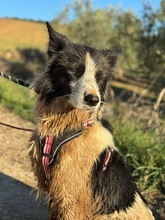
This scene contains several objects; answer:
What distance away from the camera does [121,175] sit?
432 cm

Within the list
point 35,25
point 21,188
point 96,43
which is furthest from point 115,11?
point 21,188

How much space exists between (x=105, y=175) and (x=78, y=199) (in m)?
0.38

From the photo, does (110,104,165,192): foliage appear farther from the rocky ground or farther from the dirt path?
the dirt path

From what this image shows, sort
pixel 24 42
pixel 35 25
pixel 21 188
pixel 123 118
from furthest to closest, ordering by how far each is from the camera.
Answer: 1. pixel 35 25
2. pixel 24 42
3. pixel 123 118
4. pixel 21 188

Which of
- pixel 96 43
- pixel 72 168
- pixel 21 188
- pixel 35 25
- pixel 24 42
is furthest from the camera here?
pixel 35 25

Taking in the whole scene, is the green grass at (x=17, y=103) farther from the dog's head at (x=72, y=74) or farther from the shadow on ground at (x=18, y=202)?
the dog's head at (x=72, y=74)

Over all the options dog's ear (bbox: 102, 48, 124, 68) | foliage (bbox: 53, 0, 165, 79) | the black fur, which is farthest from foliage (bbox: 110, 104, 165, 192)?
foliage (bbox: 53, 0, 165, 79)

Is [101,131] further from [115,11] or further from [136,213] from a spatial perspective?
[115,11]

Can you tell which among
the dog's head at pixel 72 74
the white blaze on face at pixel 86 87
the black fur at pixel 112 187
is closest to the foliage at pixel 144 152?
the black fur at pixel 112 187

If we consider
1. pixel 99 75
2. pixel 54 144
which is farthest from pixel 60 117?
pixel 99 75

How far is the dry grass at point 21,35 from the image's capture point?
53.4 metres

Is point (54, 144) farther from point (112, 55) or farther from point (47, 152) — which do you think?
point (112, 55)

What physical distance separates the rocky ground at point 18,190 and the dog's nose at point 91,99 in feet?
6.23

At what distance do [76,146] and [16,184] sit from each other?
9.20 feet
